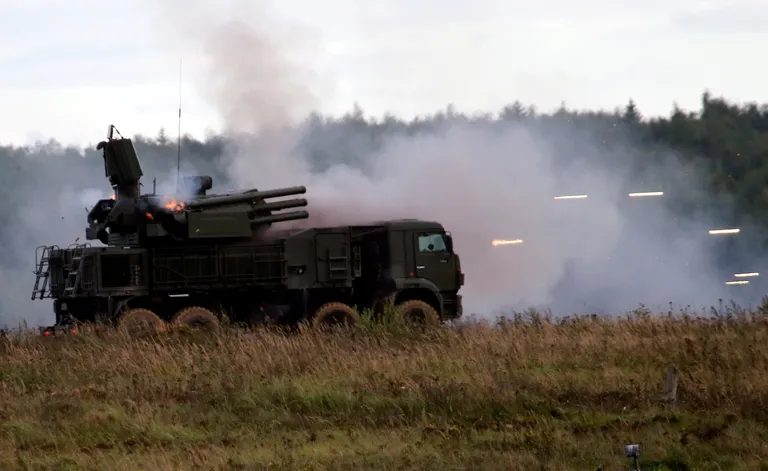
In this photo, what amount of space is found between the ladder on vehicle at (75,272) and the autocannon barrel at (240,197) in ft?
8.63

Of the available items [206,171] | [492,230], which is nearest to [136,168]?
[492,230]

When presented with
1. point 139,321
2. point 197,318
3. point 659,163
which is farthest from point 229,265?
point 659,163

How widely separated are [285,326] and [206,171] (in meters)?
→ 26.1

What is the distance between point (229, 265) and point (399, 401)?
1246cm

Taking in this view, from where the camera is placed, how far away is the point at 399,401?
1788 cm

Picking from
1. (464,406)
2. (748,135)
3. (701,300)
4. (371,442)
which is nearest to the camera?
(371,442)

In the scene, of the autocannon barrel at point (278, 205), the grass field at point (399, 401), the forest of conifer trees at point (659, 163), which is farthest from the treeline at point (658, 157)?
the grass field at point (399, 401)

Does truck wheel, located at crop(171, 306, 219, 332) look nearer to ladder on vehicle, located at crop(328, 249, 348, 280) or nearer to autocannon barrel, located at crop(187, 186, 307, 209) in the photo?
autocannon barrel, located at crop(187, 186, 307, 209)

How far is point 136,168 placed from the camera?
31.0 meters

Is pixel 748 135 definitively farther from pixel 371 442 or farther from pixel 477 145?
pixel 371 442

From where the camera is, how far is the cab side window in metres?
30.7

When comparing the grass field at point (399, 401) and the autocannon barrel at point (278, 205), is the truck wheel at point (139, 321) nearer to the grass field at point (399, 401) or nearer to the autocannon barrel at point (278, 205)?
the grass field at point (399, 401)

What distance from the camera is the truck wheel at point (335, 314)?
29188mm

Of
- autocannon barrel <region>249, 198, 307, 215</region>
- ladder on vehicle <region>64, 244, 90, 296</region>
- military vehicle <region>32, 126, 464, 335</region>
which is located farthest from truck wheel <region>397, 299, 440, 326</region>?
ladder on vehicle <region>64, 244, 90, 296</region>
